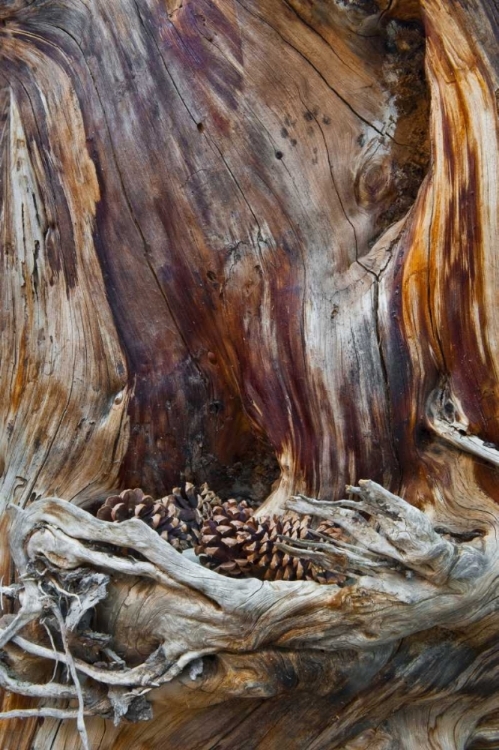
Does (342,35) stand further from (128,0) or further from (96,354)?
(96,354)

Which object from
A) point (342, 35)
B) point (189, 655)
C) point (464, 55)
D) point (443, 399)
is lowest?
point (189, 655)

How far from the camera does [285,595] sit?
6.07 feet

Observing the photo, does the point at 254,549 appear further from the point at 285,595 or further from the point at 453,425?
the point at 453,425

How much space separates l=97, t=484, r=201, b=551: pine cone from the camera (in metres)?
2.08

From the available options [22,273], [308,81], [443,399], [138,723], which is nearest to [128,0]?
[308,81]

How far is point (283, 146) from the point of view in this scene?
2289mm

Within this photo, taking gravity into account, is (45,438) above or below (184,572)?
below

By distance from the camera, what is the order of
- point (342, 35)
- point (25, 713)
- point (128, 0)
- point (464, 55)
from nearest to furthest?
point (25, 713) → point (464, 55) → point (342, 35) → point (128, 0)

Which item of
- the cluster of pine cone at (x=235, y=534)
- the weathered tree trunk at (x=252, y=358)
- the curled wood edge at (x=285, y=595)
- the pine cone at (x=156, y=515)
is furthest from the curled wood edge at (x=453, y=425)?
the pine cone at (x=156, y=515)

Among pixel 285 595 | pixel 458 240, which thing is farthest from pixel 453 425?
pixel 285 595

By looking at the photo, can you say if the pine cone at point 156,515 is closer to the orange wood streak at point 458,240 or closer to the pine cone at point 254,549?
the pine cone at point 254,549

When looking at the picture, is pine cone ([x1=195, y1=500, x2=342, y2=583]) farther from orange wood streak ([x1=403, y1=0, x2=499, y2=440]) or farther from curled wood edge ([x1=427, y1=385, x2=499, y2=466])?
orange wood streak ([x1=403, y1=0, x2=499, y2=440])

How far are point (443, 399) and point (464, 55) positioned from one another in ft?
3.08

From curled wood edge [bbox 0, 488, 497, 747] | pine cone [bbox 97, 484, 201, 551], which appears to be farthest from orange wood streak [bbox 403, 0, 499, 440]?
pine cone [bbox 97, 484, 201, 551]
